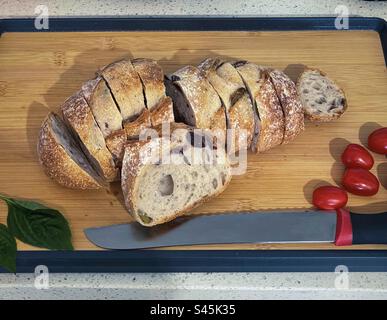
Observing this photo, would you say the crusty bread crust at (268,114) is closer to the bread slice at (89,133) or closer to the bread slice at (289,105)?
the bread slice at (289,105)

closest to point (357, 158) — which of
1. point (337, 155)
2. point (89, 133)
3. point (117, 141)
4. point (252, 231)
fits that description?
point (337, 155)

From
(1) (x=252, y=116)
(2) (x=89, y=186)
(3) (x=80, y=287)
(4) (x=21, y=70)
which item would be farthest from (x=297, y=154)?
(4) (x=21, y=70)

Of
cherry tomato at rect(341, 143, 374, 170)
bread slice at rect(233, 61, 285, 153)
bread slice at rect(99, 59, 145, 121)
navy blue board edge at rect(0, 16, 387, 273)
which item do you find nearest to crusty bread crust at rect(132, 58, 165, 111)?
bread slice at rect(99, 59, 145, 121)

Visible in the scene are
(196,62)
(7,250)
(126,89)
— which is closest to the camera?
(7,250)

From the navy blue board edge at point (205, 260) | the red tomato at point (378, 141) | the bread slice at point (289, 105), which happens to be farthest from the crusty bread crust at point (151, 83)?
the red tomato at point (378, 141)

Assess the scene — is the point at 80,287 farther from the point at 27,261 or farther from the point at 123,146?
the point at 123,146

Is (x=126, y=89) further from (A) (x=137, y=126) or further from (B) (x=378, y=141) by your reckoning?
(B) (x=378, y=141)
